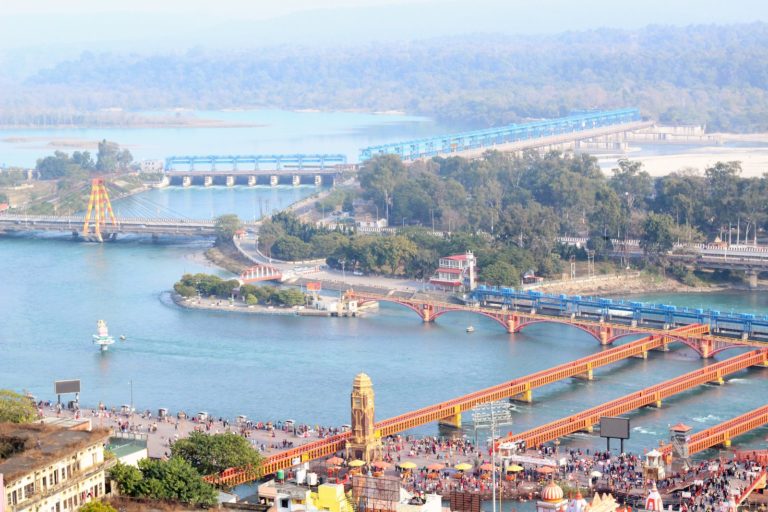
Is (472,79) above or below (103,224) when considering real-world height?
above

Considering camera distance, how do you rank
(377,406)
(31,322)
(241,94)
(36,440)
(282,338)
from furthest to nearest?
(241,94) < (31,322) < (282,338) < (377,406) < (36,440)

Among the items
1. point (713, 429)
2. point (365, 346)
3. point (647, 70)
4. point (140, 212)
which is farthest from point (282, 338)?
point (647, 70)

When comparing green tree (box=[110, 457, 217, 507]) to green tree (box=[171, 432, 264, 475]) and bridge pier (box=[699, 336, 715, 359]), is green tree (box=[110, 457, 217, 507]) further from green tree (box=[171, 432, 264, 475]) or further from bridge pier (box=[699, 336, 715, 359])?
bridge pier (box=[699, 336, 715, 359])

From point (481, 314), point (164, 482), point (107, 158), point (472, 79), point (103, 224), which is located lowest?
point (481, 314)

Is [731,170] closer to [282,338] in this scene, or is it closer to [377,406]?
[282,338]

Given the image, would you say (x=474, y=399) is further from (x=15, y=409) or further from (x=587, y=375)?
(x=15, y=409)

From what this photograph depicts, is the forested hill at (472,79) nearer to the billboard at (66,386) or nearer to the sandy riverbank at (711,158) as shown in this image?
the sandy riverbank at (711,158)

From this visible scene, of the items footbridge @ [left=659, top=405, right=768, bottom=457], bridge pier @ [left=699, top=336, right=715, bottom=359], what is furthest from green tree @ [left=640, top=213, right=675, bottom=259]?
footbridge @ [left=659, top=405, right=768, bottom=457]

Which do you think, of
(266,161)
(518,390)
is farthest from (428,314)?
(266,161)
